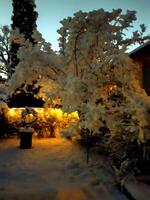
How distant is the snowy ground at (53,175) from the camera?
6.16 meters

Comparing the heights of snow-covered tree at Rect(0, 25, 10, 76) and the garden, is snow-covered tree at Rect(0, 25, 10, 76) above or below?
above

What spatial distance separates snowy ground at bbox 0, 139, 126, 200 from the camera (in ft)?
20.2

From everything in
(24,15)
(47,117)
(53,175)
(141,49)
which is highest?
(24,15)

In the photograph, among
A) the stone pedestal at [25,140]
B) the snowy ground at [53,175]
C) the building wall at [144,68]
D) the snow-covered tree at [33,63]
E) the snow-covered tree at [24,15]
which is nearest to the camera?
the snowy ground at [53,175]

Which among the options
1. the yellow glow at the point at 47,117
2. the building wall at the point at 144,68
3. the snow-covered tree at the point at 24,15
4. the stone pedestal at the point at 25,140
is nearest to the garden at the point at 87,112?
the stone pedestal at the point at 25,140

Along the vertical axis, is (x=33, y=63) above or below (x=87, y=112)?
above

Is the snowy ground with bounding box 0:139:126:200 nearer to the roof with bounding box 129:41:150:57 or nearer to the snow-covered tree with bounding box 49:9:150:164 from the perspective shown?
the snow-covered tree with bounding box 49:9:150:164

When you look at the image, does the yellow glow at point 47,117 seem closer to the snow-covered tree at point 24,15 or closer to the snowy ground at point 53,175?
the snowy ground at point 53,175

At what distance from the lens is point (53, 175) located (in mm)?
7555

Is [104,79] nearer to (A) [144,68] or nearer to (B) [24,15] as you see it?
(A) [144,68]

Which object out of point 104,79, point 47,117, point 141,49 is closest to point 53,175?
point 104,79

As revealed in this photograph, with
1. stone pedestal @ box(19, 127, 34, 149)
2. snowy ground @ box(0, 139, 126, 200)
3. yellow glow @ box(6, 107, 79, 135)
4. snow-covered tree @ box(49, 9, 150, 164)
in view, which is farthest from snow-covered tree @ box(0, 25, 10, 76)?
snow-covered tree @ box(49, 9, 150, 164)

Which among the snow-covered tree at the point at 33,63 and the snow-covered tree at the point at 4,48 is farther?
the snow-covered tree at the point at 4,48

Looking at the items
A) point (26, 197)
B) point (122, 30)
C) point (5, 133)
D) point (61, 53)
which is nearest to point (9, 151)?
point (5, 133)
